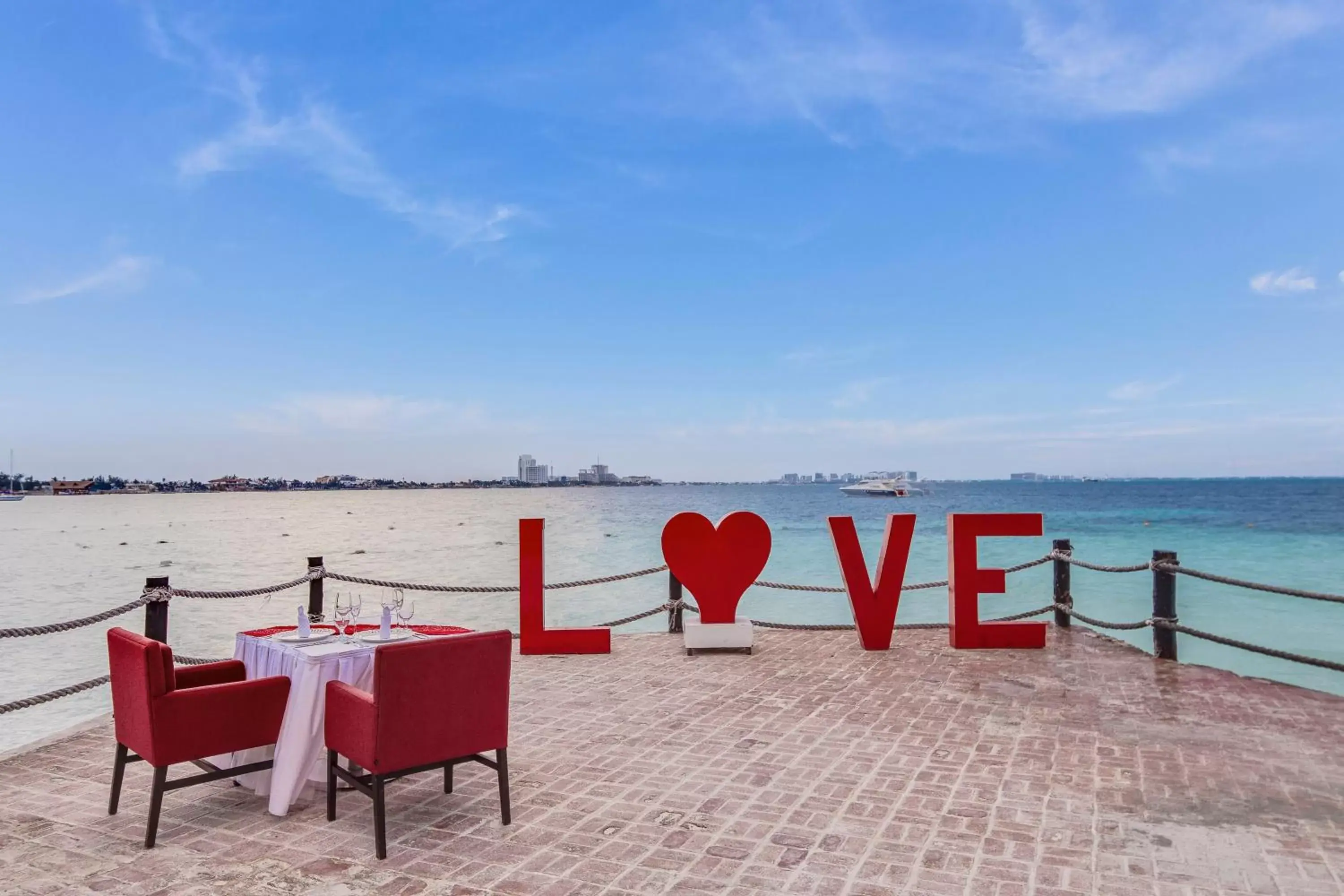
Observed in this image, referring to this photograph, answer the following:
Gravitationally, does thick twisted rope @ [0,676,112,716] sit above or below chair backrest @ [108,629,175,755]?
below

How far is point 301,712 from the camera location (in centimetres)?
469

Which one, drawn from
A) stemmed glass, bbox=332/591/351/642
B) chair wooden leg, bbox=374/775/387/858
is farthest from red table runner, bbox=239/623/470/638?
chair wooden leg, bbox=374/775/387/858

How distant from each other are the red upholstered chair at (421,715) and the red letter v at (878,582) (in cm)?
535

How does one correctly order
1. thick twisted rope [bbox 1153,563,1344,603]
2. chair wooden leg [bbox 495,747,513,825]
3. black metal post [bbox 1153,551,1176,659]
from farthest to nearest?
1. black metal post [bbox 1153,551,1176,659]
2. thick twisted rope [bbox 1153,563,1344,603]
3. chair wooden leg [bbox 495,747,513,825]

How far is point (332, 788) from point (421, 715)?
3.01ft

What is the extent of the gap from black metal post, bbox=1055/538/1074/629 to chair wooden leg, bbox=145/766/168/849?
9516mm

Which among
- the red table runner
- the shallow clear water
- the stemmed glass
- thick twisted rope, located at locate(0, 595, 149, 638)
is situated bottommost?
the shallow clear water

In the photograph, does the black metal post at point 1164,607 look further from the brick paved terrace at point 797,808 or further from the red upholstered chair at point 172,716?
the red upholstered chair at point 172,716

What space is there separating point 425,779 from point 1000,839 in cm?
348

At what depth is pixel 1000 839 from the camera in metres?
4.34

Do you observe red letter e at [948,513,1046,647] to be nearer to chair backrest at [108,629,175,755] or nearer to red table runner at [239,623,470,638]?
red table runner at [239,623,470,638]

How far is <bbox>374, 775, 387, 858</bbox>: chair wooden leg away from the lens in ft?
13.5

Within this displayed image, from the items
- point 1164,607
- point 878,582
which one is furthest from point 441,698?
point 1164,607

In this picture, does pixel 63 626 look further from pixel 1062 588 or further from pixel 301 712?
pixel 1062 588
